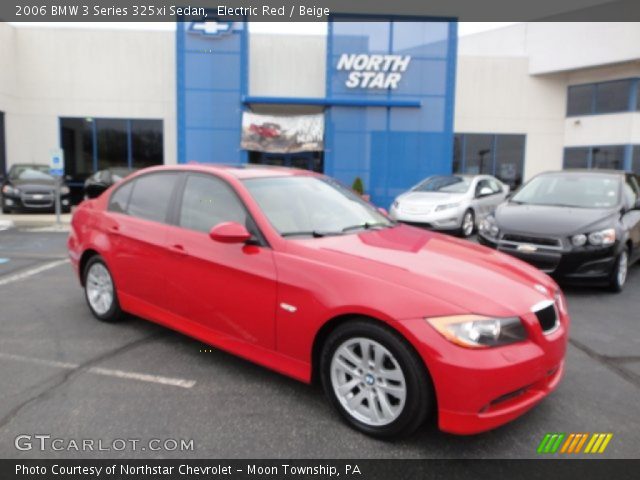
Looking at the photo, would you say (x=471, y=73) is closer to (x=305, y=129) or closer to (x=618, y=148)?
(x=618, y=148)

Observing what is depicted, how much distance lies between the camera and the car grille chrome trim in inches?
114

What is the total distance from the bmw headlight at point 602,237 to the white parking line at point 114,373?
497cm

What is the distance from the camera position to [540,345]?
2.78m

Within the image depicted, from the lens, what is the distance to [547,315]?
2.97m

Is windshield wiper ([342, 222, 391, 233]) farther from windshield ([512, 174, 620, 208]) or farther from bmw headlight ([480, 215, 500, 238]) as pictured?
windshield ([512, 174, 620, 208])

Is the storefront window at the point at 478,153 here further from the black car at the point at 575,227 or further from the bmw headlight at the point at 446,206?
the black car at the point at 575,227

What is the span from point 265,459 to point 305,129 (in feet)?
51.7

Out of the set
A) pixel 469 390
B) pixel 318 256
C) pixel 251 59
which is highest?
pixel 251 59

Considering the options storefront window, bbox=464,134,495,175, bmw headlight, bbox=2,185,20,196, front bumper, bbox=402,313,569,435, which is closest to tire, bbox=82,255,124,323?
front bumper, bbox=402,313,569,435

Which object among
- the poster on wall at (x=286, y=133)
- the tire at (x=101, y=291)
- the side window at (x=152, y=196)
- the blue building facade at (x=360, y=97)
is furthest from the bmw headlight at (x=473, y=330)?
the poster on wall at (x=286, y=133)

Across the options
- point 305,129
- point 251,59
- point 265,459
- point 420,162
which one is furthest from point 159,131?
point 265,459

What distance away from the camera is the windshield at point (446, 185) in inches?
469

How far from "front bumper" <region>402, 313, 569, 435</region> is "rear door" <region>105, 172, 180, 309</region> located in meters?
2.32

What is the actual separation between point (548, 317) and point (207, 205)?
252 cm
